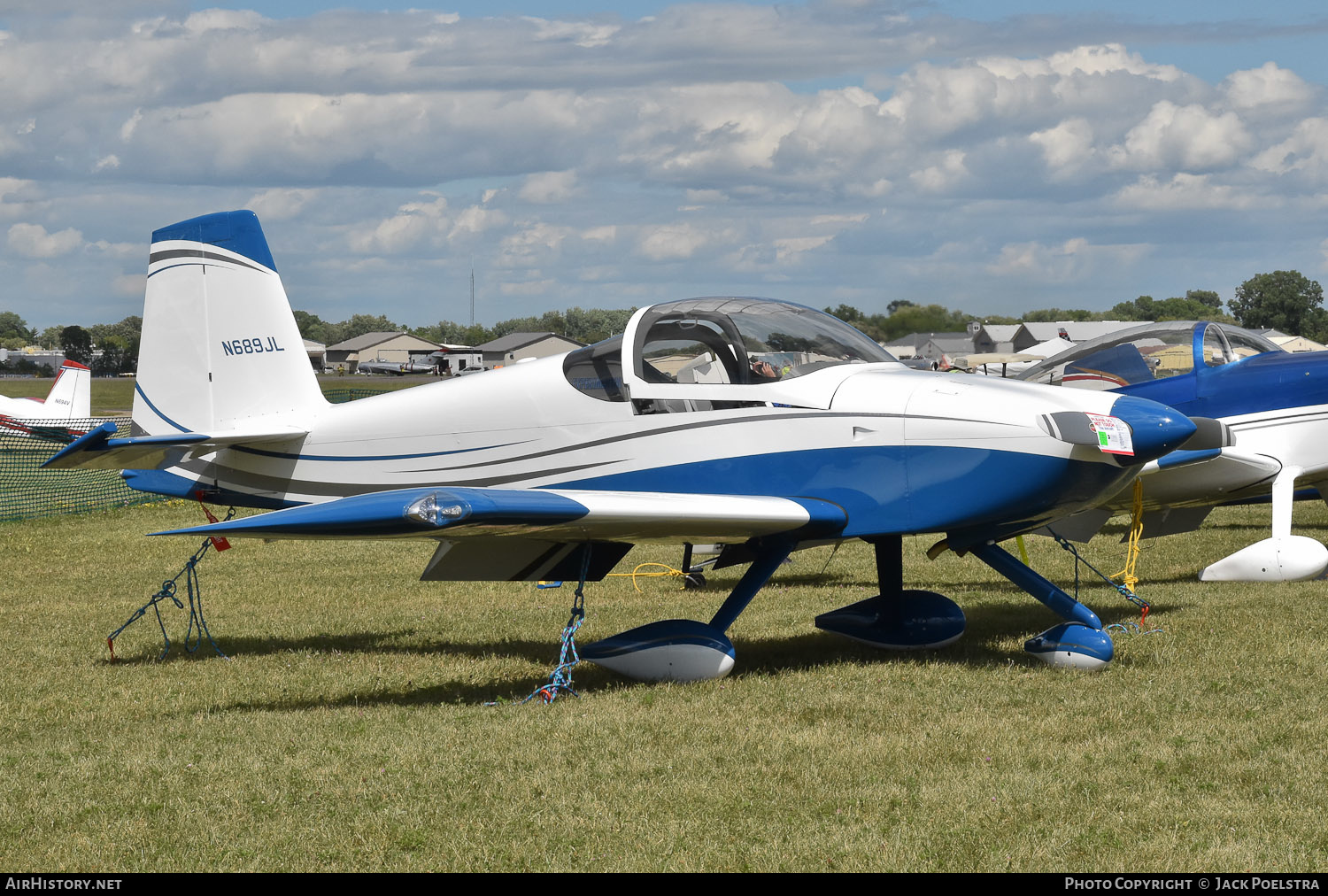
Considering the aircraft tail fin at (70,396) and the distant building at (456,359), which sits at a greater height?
the aircraft tail fin at (70,396)

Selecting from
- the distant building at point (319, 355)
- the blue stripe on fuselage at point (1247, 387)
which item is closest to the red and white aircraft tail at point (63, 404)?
the blue stripe on fuselage at point (1247, 387)

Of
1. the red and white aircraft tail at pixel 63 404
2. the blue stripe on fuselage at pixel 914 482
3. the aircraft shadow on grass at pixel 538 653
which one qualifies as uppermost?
the blue stripe on fuselage at pixel 914 482

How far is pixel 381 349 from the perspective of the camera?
134 meters

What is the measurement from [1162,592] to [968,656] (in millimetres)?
3270

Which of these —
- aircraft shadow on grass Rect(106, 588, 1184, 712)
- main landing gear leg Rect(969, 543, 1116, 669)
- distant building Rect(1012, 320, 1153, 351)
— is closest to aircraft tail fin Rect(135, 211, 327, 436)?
aircraft shadow on grass Rect(106, 588, 1184, 712)

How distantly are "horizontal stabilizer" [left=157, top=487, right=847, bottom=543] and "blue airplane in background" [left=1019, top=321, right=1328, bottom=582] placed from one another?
12.5ft

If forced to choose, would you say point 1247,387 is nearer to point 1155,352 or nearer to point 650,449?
point 1155,352

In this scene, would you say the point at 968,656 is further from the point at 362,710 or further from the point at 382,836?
the point at 382,836

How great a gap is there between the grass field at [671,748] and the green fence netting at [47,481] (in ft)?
23.8

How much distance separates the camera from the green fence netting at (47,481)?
67.1 ft

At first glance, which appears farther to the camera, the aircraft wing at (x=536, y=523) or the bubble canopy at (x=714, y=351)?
the bubble canopy at (x=714, y=351)

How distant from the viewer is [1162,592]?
10438mm

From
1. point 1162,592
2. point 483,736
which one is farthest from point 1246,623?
point 483,736

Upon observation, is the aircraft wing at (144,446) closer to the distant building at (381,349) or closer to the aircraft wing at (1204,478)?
the aircraft wing at (1204,478)
